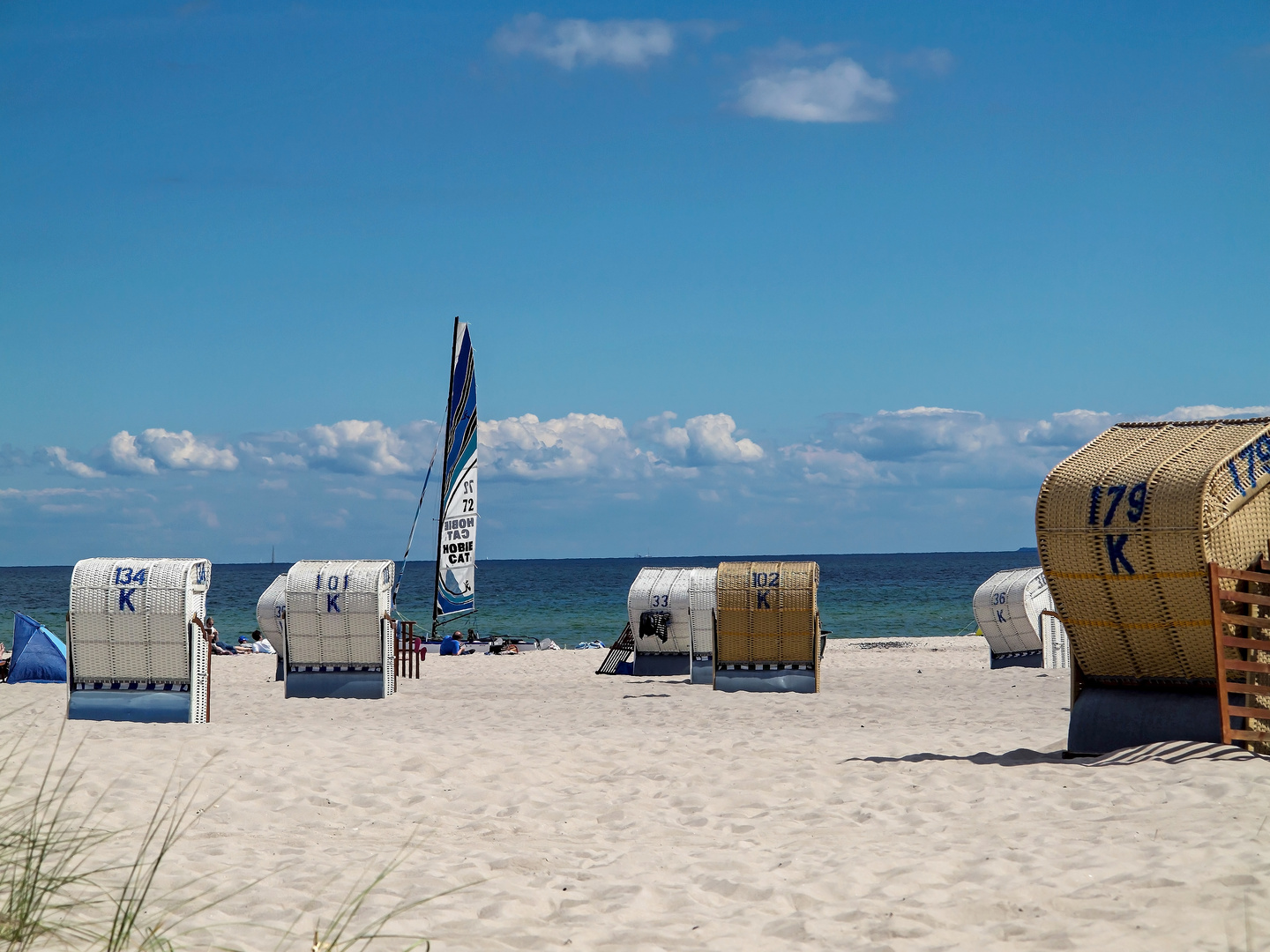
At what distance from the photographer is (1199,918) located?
16.7 ft

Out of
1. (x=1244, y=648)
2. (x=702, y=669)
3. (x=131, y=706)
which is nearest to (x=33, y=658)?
(x=131, y=706)

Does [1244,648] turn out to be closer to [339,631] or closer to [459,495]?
[339,631]

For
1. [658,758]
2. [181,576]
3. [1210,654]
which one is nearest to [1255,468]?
[1210,654]

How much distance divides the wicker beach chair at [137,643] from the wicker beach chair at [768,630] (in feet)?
26.7

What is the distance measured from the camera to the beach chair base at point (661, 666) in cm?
2308

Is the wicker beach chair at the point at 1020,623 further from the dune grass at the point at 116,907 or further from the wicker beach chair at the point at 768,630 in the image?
the dune grass at the point at 116,907

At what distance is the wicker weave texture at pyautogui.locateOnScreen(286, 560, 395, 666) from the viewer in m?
17.4

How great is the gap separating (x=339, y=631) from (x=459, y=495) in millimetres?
7935

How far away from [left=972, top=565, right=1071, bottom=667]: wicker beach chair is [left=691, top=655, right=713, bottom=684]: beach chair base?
594 cm

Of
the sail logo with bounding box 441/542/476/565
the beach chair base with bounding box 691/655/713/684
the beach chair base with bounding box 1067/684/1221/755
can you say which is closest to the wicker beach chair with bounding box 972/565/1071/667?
the beach chair base with bounding box 691/655/713/684

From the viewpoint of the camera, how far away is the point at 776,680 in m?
18.2

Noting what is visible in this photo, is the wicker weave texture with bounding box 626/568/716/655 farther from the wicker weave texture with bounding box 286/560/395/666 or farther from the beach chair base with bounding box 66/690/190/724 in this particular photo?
the beach chair base with bounding box 66/690/190/724

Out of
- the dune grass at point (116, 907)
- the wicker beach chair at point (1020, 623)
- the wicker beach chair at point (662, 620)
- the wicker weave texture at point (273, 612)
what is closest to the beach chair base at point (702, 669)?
the wicker beach chair at point (662, 620)

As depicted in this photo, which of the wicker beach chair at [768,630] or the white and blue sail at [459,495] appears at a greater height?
the white and blue sail at [459,495]
